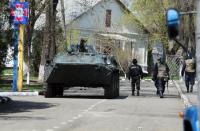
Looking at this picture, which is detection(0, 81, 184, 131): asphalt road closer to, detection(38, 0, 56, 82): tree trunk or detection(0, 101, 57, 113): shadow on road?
detection(0, 101, 57, 113): shadow on road

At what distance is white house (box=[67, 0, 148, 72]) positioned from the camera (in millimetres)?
68375

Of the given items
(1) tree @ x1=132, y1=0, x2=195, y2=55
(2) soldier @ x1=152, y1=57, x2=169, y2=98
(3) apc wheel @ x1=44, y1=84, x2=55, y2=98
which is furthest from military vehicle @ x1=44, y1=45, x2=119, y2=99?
(1) tree @ x1=132, y1=0, x2=195, y2=55

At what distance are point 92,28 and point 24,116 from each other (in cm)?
5506

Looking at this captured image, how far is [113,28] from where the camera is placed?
73938mm

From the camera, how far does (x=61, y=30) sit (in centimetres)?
5372

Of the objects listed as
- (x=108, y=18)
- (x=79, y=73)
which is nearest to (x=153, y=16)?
(x=108, y=18)

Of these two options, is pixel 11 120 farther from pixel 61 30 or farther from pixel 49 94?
pixel 61 30

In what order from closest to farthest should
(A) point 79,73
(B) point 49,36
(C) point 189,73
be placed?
(A) point 79,73, (C) point 189,73, (B) point 49,36

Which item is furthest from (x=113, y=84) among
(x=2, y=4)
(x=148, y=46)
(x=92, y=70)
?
(x=148, y=46)

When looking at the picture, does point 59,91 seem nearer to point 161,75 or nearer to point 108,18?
point 161,75

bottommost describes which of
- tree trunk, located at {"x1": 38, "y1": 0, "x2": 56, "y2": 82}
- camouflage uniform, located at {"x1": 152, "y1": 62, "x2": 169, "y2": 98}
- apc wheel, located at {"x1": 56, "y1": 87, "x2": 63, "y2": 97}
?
apc wheel, located at {"x1": 56, "y1": 87, "x2": 63, "y2": 97}

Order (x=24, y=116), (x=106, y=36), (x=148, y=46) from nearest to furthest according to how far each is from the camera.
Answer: (x=24, y=116), (x=106, y=36), (x=148, y=46)

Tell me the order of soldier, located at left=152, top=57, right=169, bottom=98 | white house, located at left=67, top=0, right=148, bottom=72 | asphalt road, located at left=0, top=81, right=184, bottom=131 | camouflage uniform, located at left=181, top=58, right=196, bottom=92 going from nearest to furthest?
asphalt road, located at left=0, top=81, right=184, bottom=131
soldier, located at left=152, top=57, right=169, bottom=98
camouflage uniform, located at left=181, top=58, right=196, bottom=92
white house, located at left=67, top=0, right=148, bottom=72

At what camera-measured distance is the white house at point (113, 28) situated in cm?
6838
